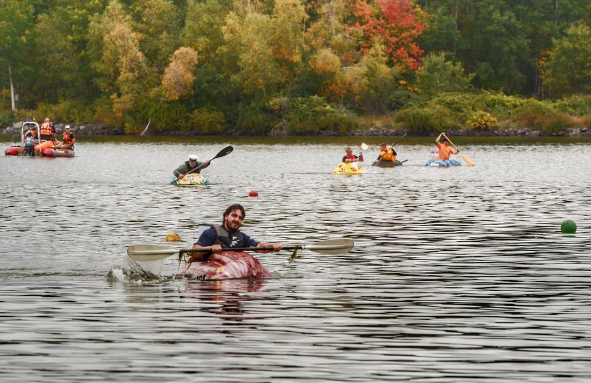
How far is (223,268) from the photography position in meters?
18.0

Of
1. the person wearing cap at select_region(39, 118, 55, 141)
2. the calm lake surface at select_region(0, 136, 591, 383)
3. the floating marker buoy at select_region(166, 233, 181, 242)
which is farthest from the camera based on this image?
the person wearing cap at select_region(39, 118, 55, 141)

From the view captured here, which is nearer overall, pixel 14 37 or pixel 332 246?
pixel 332 246

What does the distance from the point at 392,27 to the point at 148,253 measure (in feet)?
293

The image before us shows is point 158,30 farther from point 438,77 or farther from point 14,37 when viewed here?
point 438,77

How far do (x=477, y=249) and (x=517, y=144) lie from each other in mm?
63853

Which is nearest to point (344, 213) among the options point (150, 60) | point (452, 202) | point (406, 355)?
point (452, 202)

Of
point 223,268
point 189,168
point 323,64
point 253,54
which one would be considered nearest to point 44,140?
point 189,168

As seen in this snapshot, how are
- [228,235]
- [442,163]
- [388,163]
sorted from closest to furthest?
[228,235] < [388,163] < [442,163]

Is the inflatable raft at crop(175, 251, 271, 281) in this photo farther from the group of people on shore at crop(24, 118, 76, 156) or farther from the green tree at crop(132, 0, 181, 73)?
the green tree at crop(132, 0, 181, 73)

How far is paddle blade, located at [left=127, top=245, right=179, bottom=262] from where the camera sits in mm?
17609

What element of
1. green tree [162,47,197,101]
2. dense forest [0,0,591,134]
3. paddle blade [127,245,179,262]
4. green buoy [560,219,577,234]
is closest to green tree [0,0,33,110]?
dense forest [0,0,591,134]

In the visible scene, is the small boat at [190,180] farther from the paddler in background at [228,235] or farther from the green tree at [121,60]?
the green tree at [121,60]

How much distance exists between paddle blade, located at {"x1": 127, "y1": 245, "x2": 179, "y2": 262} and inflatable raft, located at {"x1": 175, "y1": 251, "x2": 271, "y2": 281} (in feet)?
2.30

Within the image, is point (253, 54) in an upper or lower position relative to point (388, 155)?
upper
